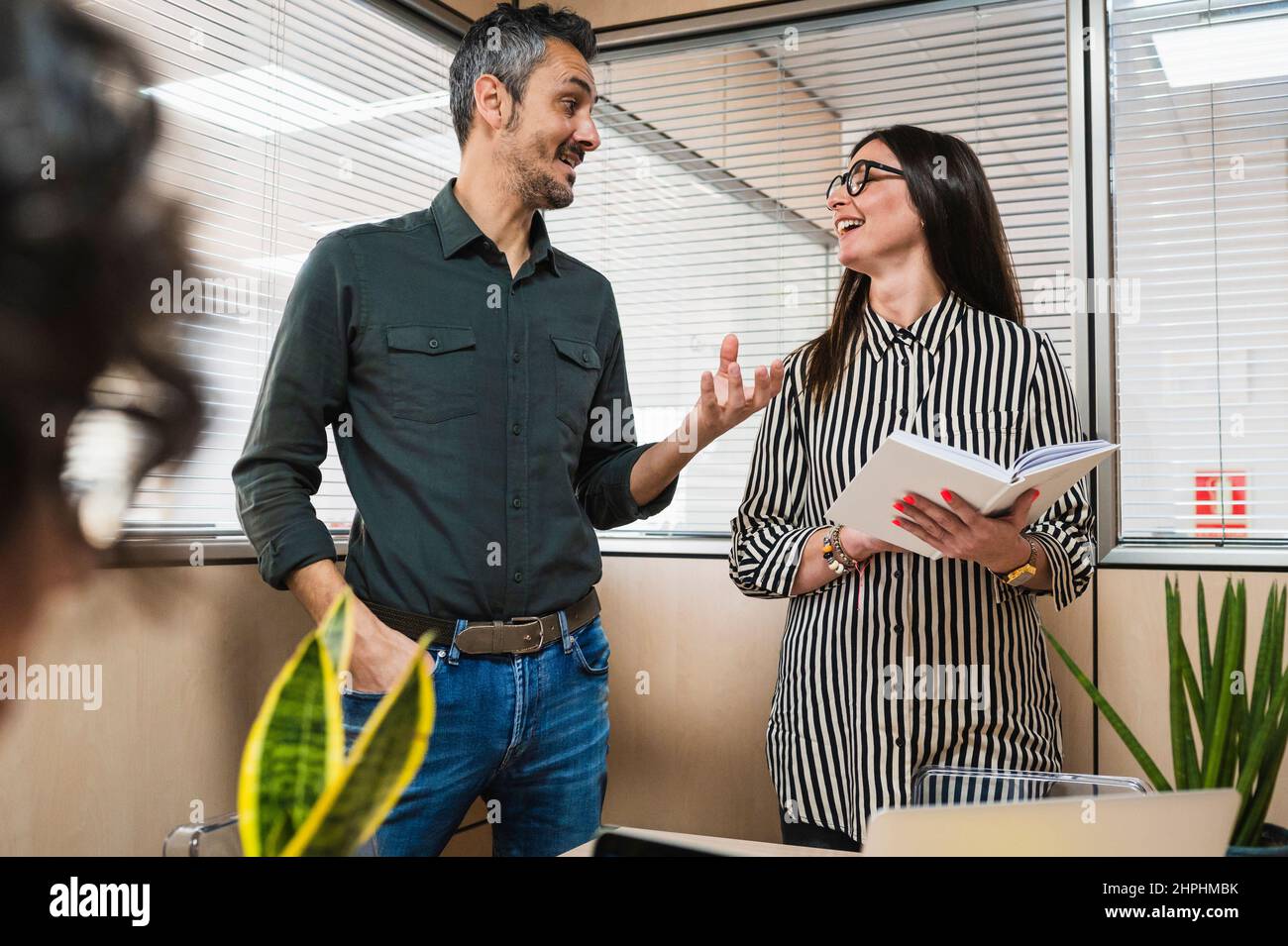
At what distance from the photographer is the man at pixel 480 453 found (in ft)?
5.18

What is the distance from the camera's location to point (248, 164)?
193 centimetres

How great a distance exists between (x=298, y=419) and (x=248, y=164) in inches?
26.1

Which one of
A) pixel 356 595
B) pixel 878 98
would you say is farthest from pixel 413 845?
pixel 878 98

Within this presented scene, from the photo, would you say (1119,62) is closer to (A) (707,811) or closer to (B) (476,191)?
(B) (476,191)

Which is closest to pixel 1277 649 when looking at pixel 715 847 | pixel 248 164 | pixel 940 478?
pixel 940 478

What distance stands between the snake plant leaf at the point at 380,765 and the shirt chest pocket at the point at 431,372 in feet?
4.11

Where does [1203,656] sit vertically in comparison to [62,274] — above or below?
below

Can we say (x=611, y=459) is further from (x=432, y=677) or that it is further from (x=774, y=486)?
(x=432, y=677)

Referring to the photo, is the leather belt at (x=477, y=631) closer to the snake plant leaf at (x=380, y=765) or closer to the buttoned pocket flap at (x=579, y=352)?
the buttoned pocket flap at (x=579, y=352)

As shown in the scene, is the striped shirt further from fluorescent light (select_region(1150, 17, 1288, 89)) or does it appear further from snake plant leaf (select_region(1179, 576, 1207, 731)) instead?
fluorescent light (select_region(1150, 17, 1288, 89))

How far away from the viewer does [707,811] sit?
2488 millimetres

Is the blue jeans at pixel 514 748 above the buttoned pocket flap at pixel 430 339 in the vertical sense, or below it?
below

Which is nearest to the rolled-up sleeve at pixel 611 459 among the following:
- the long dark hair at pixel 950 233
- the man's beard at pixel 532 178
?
the man's beard at pixel 532 178
